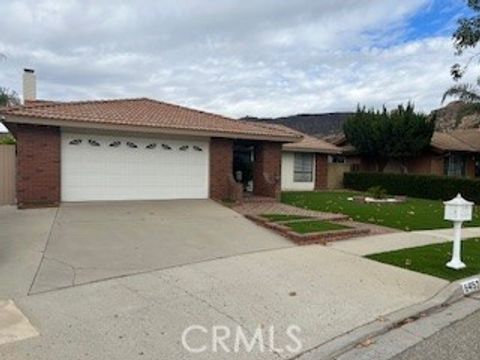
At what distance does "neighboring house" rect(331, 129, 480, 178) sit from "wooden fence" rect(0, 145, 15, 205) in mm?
22416

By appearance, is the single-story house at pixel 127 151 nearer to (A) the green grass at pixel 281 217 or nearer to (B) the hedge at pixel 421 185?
(A) the green grass at pixel 281 217

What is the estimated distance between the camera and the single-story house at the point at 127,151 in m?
12.8

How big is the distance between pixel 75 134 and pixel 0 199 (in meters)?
3.31

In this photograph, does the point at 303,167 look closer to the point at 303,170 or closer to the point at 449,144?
the point at 303,170

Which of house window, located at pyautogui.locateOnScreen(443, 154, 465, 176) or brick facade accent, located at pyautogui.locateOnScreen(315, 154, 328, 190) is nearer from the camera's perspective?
brick facade accent, located at pyautogui.locateOnScreen(315, 154, 328, 190)

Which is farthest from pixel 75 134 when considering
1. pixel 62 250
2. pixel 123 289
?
pixel 123 289

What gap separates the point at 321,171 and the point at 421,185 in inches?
231

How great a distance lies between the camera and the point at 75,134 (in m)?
13.5

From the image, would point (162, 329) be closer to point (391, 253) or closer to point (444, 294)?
point (444, 294)

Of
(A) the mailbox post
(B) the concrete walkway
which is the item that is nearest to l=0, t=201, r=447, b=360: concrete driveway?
(B) the concrete walkway

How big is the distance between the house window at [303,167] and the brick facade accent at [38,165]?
14974 millimetres

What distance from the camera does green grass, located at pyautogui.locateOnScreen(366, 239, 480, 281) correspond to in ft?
24.7

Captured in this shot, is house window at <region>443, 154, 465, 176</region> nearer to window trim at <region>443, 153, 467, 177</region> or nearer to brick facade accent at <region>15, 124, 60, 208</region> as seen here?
window trim at <region>443, 153, 467, 177</region>

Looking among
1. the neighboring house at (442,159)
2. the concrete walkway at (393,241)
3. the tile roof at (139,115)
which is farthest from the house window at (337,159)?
the concrete walkway at (393,241)
